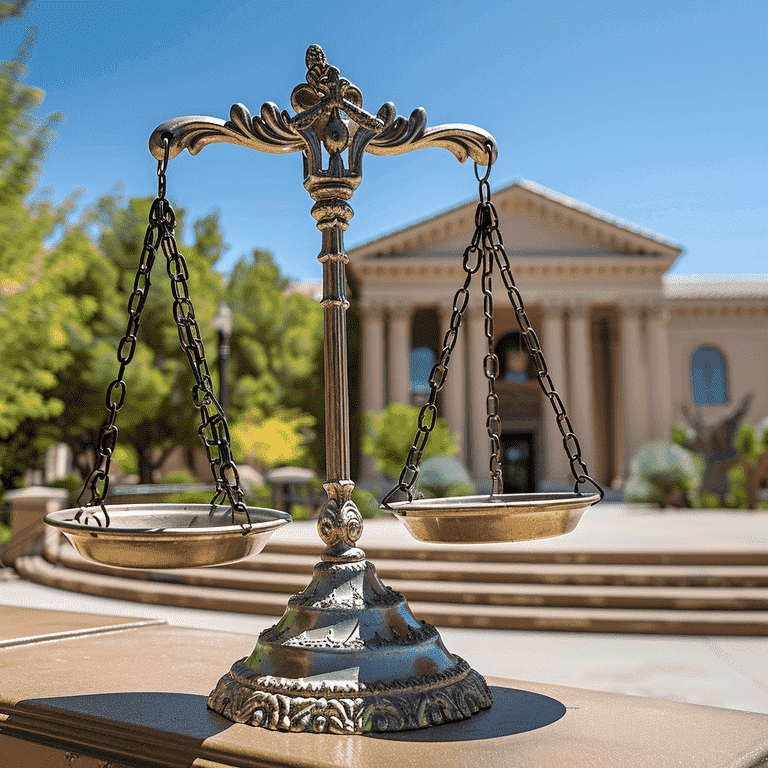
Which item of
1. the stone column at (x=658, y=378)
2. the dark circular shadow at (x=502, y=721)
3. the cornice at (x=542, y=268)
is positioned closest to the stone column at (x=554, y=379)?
the cornice at (x=542, y=268)

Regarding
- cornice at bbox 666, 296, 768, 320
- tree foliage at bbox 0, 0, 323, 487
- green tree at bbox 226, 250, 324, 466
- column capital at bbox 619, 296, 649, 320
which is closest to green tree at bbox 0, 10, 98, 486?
tree foliage at bbox 0, 0, 323, 487

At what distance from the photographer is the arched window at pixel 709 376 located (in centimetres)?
3953

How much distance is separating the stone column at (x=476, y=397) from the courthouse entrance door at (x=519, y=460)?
4.28 metres

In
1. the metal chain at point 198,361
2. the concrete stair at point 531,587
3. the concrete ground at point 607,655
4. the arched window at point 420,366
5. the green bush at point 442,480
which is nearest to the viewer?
the metal chain at point 198,361

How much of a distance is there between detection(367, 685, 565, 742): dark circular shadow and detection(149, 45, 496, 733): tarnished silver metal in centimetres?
4

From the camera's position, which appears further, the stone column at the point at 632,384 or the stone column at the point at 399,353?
the stone column at the point at 399,353

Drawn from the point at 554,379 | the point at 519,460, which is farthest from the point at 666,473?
the point at 519,460

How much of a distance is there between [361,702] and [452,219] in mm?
32722

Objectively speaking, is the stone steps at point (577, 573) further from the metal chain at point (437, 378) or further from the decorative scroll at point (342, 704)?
the decorative scroll at point (342, 704)

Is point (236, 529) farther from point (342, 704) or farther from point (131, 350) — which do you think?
point (131, 350)

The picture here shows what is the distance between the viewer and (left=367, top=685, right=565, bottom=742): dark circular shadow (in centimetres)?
220

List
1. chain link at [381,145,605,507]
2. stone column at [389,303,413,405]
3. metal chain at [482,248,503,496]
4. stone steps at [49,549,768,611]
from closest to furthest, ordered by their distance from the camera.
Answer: chain link at [381,145,605,507] → metal chain at [482,248,503,496] → stone steps at [49,549,768,611] → stone column at [389,303,413,405]

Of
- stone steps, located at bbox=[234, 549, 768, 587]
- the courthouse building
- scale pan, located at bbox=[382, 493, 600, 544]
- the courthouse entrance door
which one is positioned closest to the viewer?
scale pan, located at bbox=[382, 493, 600, 544]

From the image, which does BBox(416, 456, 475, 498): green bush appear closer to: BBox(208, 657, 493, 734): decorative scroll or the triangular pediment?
the triangular pediment
